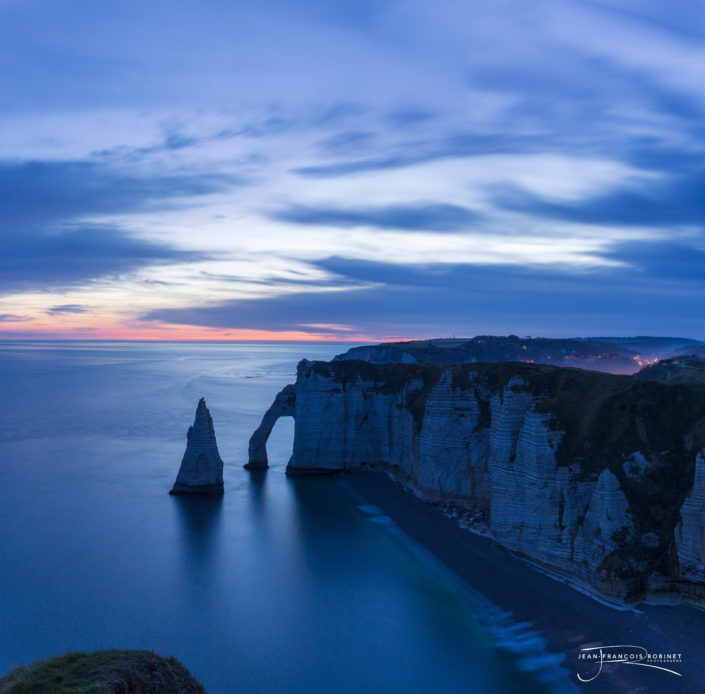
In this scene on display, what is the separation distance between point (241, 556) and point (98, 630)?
32.5 feet

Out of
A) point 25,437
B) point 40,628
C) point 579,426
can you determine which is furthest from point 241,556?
point 25,437

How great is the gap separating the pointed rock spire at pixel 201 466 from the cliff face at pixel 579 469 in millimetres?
16348

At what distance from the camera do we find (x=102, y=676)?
37.8 ft

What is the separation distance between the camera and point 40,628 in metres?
23.8

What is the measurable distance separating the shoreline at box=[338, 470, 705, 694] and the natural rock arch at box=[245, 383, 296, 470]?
885 inches

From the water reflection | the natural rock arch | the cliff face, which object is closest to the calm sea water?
the water reflection

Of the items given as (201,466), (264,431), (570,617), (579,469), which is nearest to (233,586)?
(570,617)

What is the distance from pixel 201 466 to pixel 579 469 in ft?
96.5

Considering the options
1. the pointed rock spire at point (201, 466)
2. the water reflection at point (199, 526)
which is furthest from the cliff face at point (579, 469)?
the pointed rock spire at point (201, 466)

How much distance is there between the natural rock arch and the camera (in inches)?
2084
